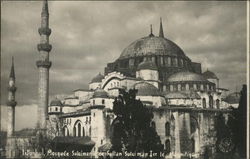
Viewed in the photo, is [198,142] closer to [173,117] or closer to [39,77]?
[173,117]

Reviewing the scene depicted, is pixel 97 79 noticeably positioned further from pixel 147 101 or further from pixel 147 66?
pixel 147 101

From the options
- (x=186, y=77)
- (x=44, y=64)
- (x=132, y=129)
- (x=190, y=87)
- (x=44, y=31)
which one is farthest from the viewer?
(x=186, y=77)

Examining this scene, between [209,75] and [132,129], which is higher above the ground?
[209,75]

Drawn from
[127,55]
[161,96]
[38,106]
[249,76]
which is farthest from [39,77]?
[249,76]

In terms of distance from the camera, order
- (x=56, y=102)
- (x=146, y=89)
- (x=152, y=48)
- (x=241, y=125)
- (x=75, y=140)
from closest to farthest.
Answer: (x=241, y=125) → (x=75, y=140) → (x=146, y=89) → (x=56, y=102) → (x=152, y=48)

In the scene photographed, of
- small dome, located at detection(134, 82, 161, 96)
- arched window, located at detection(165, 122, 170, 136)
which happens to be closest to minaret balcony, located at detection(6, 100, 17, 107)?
small dome, located at detection(134, 82, 161, 96)

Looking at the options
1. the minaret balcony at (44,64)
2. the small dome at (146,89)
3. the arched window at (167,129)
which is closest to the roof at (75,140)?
the minaret balcony at (44,64)

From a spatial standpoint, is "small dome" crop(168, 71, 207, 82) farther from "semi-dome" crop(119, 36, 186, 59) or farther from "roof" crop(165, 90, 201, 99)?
"semi-dome" crop(119, 36, 186, 59)

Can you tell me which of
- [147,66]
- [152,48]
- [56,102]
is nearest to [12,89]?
[56,102]
